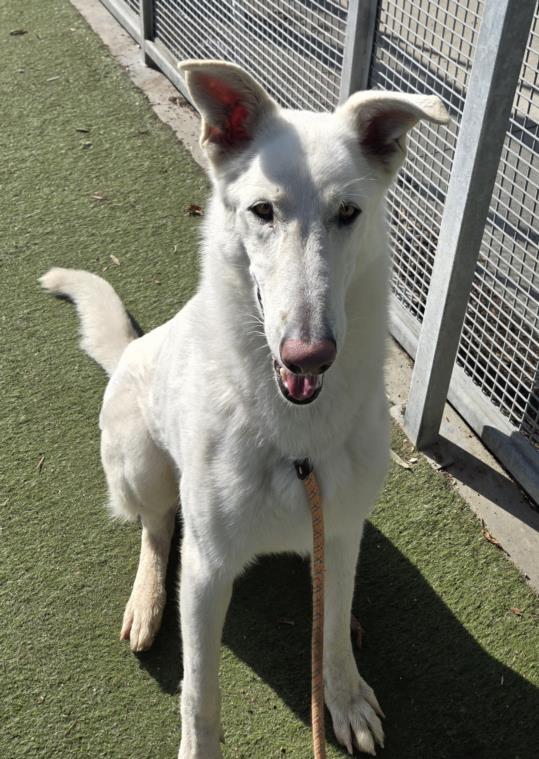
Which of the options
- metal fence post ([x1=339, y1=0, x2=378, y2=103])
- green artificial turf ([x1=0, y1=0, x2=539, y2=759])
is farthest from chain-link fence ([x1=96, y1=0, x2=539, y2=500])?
green artificial turf ([x1=0, y1=0, x2=539, y2=759])

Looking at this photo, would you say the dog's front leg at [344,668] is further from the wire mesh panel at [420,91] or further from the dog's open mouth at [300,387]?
the wire mesh panel at [420,91]

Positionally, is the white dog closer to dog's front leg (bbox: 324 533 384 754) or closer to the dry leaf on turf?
dog's front leg (bbox: 324 533 384 754)

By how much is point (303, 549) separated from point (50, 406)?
1.91 meters

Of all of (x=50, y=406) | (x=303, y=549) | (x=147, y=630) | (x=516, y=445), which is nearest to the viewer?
(x=303, y=549)

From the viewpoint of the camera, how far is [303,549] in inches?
108

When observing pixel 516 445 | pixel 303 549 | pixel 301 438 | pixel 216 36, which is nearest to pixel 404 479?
pixel 516 445

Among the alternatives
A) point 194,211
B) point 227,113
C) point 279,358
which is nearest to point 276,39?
point 194,211

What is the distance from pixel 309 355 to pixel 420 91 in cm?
254

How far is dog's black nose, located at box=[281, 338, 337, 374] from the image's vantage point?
79.7 inches

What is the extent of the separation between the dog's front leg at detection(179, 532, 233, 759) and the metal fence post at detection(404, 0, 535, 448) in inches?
61.2

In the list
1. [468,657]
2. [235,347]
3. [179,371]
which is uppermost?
[235,347]

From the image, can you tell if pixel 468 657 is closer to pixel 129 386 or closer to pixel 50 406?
pixel 129 386

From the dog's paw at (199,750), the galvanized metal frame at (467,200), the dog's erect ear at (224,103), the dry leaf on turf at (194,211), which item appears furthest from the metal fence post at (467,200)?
the dry leaf on turf at (194,211)

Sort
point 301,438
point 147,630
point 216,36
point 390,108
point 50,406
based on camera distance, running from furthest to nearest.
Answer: point 216,36 → point 50,406 → point 147,630 → point 301,438 → point 390,108
